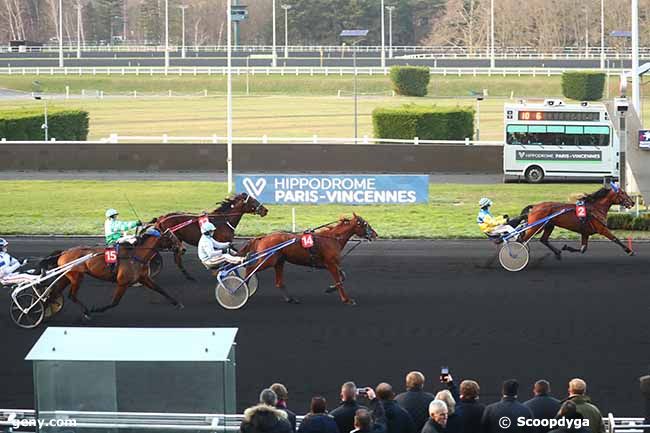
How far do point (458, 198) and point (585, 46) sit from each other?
2043 inches

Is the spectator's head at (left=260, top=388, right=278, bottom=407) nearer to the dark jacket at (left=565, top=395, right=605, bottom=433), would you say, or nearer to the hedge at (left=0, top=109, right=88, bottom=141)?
the dark jacket at (left=565, top=395, right=605, bottom=433)

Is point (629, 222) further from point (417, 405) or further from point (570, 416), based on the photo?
point (570, 416)

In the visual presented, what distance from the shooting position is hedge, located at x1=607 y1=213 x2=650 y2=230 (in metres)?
23.3

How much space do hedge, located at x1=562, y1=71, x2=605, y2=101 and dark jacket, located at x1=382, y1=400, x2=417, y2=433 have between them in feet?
166

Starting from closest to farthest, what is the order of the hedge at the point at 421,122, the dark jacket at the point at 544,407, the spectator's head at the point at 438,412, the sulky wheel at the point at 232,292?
the spectator's head at the point at 438,412 → the dark jacket at the point at 544,407 → the sulky wheel at the point at 232,292 → the hedge at the point at 421,122

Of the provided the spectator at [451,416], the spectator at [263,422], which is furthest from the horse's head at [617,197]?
the spectator at [263,422]

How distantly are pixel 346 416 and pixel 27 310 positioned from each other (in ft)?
24.0

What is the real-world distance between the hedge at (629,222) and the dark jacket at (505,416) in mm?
15179

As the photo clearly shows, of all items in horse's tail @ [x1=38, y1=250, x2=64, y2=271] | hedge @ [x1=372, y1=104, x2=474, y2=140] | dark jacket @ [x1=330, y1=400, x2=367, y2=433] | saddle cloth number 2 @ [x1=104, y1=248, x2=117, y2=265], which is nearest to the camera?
dark jacket @ [x1=330, y1=400, x2=367, y2=433]

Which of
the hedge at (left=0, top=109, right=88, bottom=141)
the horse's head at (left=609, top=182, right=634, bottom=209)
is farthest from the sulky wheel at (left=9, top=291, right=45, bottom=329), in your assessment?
the hedge at (left=0, top=109, right=88, bottom=141)

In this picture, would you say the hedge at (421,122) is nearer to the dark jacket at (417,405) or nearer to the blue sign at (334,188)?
the blue sign at (334,188)

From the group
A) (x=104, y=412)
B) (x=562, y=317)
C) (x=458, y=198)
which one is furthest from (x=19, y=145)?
(x=104, y=412)

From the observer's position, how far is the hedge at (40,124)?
40562 millimetres

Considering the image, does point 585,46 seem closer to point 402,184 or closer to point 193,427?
point 402,184
